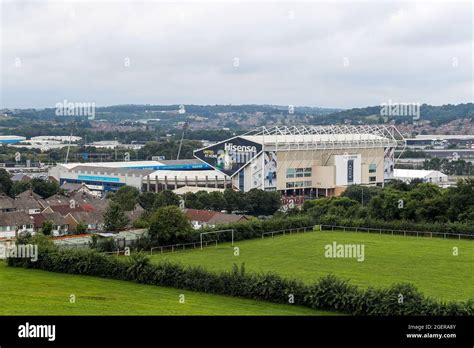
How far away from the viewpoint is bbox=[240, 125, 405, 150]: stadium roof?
58.3 m

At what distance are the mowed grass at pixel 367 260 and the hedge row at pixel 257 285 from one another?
11.6 ft

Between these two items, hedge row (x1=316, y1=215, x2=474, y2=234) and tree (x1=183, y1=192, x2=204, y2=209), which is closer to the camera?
hedge row (x1=316, y1=215, x2=474, y2=234)

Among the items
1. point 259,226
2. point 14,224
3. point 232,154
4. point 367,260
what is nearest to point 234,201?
point 259,226

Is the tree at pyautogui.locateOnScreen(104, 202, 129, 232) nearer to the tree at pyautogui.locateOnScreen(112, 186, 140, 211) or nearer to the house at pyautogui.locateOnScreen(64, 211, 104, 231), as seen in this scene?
the house at pyautogui.locateOnScreen(64, 211, 104, 231)

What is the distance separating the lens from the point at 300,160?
59344 mm

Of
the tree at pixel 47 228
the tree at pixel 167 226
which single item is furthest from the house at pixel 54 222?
the tree at pixel 167 226

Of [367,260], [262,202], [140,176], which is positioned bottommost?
[367,260]

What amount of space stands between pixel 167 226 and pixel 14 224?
30.5 ft

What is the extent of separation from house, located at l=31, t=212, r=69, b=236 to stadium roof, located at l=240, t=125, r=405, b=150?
22.9 metres

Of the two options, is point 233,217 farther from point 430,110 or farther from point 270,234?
point 430,110

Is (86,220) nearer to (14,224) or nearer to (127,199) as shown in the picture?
(14,224)

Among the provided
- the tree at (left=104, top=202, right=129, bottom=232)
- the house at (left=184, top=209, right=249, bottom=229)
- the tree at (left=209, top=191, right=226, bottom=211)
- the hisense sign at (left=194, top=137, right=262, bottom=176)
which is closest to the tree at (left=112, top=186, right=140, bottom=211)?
the house at (left=184, top=209, right=249, bottom=229)

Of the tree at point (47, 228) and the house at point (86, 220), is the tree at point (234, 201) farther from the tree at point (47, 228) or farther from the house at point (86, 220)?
the tree at point (47, 228)

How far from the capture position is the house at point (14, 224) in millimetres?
34188
